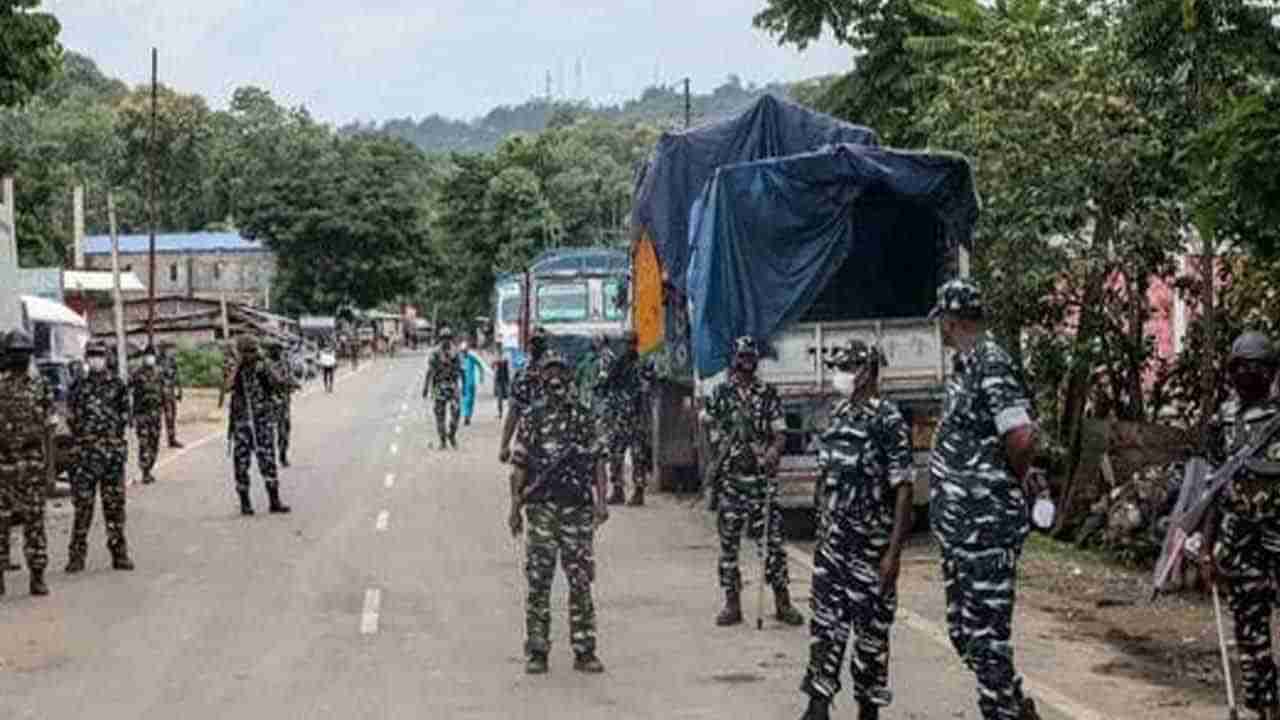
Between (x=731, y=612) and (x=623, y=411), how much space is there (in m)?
10.0

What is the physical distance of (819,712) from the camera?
29.2 ft

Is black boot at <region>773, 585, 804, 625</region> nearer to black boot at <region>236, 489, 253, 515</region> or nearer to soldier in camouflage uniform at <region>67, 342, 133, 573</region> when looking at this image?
soldier in camouflage uniform at <region>67, 342, 133, 573</region>

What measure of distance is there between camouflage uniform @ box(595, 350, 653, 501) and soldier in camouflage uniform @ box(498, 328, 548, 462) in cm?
1071

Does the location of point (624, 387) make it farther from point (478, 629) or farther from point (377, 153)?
point (377, 153)

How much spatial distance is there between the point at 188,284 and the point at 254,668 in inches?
3960

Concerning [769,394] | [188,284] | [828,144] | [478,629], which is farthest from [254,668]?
[188,284]

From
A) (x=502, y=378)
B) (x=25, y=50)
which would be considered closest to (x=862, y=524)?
(x=25, y=50)

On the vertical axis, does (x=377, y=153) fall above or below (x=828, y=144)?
above

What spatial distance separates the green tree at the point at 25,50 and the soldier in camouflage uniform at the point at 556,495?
10115mm

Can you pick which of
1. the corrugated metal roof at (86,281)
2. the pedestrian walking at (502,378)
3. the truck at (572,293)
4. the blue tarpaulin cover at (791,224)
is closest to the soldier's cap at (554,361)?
the blue tarpaulin cover at (791,224)

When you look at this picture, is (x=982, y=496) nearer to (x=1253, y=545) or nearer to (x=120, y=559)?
(x=1253, y=545)

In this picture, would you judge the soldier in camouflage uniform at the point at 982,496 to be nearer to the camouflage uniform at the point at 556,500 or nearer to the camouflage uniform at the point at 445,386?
the camouflage uniform at the point at 556,500

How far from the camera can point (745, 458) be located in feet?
39.9

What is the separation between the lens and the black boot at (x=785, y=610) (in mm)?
12375
